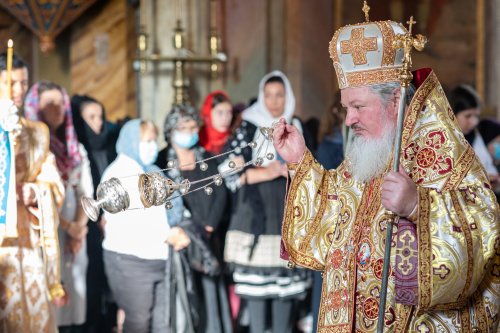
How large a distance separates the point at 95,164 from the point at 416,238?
354cm

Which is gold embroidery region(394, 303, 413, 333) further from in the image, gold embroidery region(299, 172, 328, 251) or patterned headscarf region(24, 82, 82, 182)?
patterned headscarf region(24, 82, 82, 182)

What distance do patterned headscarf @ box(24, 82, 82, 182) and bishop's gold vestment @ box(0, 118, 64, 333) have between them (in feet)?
1.96

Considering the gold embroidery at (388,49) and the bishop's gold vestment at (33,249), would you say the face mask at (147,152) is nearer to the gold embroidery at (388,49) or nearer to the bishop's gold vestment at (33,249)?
the bishop's gold vestment at (33,249)

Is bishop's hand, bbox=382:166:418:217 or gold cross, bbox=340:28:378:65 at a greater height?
gold cross, bbox=340:28:378:65

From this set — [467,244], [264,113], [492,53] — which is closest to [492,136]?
[492,53]

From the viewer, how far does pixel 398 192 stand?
371 centimetres

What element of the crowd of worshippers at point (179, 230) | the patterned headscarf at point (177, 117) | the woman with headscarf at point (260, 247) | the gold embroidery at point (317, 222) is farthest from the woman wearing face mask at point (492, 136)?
the gold embroidery at point (317, 222)

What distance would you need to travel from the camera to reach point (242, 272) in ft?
22.9

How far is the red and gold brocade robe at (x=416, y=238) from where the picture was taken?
3.82 meters

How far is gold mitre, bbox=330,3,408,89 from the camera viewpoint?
4141 mm

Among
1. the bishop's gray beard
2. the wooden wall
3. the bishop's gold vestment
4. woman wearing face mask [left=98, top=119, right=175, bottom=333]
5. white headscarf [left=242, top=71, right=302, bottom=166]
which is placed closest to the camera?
the bishop's gray beard

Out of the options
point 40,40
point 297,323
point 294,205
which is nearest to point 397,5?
point 40,40

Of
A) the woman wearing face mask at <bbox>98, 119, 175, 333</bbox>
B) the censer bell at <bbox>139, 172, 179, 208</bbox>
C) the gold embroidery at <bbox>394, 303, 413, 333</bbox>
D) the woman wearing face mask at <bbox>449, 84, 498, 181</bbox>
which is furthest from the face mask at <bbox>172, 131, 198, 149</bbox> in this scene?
the gold embroidery at <bbox>394, 303, 413, 333</bbox>

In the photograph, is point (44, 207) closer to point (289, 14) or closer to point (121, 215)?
point (121, 215)
